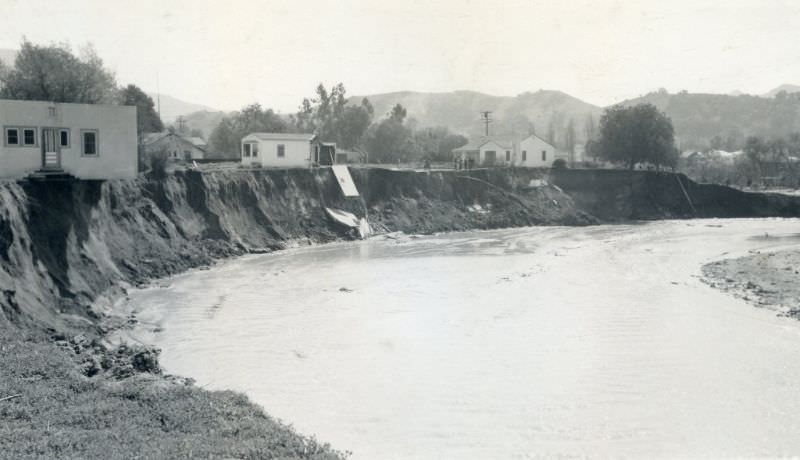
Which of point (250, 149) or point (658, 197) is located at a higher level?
point (250, 149)

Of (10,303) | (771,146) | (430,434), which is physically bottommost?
(430,434)

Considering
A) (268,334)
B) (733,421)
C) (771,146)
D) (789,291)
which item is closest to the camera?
(733,421)

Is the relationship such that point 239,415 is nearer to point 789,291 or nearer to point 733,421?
point 733,421

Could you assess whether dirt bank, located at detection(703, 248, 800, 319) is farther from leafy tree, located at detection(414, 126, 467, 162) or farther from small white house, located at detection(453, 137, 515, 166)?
leafy tree, located at detection(414, 126, 467, 162)

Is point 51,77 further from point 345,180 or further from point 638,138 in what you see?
point 638,138

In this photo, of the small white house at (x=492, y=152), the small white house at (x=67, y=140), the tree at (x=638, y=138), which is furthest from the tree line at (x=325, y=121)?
the small white house at (x=67, y=140)

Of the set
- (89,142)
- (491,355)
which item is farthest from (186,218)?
(491,355)

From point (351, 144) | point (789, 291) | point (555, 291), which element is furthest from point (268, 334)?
point (351, 144)

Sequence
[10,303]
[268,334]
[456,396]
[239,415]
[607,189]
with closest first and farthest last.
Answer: [239,415] < [456,396] < [10,303] < [268,334] < [607,189]
